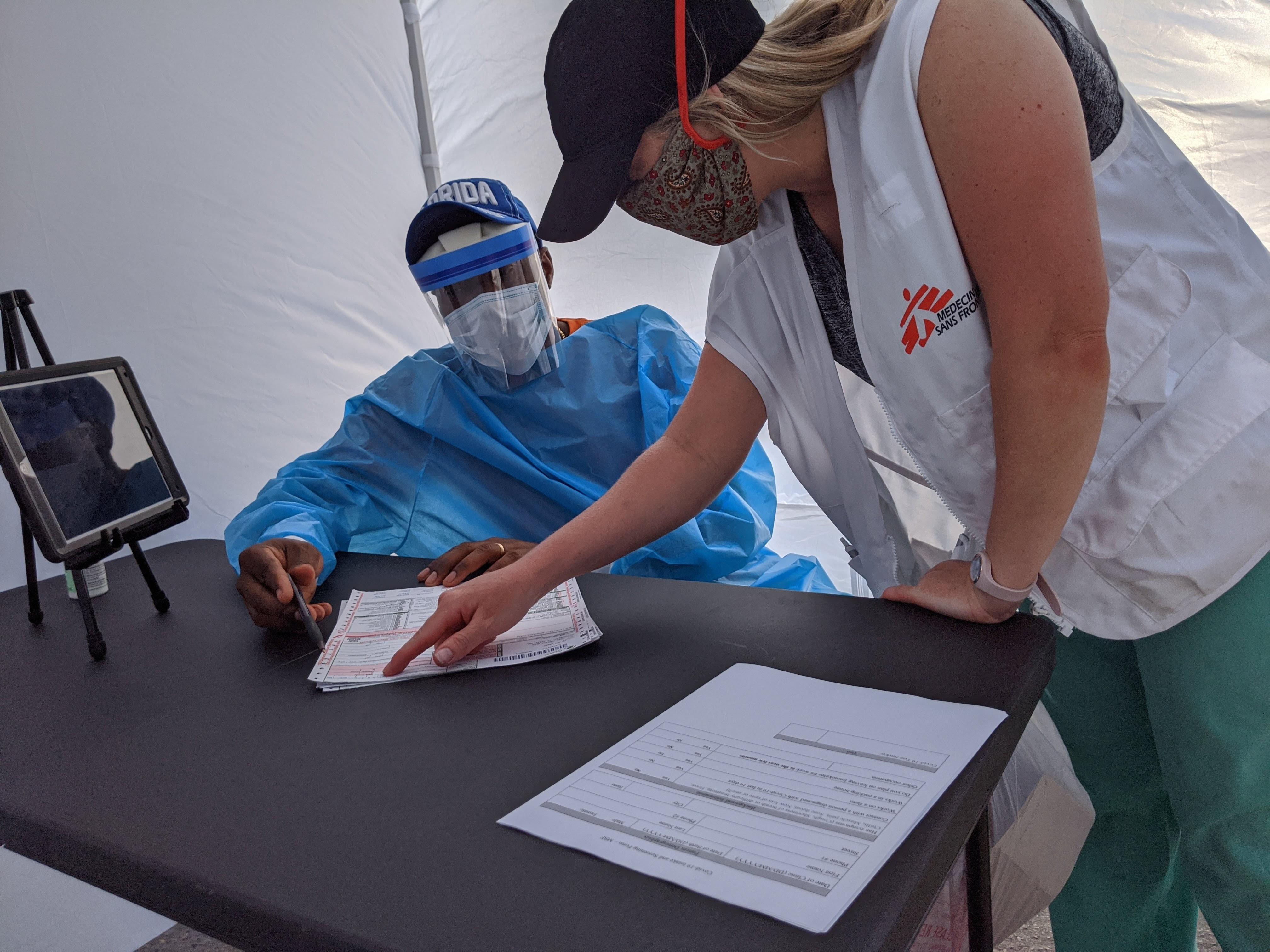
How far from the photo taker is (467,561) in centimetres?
111

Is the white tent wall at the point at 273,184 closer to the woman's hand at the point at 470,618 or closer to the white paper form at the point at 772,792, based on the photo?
the woman's hand at the point at 470,618

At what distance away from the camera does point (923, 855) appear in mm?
434

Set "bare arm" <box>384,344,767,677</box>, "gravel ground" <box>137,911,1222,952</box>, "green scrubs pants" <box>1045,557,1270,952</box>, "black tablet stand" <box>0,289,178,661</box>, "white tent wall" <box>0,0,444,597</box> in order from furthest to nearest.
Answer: "white tent wall" <box>0,0,444,597</box> → "gravel ground" <box>137,911,1222,952</box> → "black tablet stand" <box>0,289,178,661</box> → "bare arm" <box>384,344,767,677</box> → "green scrubs pants" <box>1045,557,1270,952</box>

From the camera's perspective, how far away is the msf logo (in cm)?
67

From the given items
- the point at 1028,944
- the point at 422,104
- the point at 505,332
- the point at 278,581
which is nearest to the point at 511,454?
the point at 505,332

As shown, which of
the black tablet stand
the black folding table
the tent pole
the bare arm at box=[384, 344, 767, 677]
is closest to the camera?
the black folding table

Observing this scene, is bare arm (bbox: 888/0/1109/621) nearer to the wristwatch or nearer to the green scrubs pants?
the wristwatch

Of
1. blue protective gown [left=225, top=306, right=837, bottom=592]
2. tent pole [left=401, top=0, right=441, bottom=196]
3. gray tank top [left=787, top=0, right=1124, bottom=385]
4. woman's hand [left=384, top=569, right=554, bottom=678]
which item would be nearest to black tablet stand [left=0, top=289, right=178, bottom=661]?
blue protective gown [left=225, top=306, right=837, bottom=592]

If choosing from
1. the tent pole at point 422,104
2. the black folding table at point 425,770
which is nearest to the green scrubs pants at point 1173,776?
the black folding table at point 425,770

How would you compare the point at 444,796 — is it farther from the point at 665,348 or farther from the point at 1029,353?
the point at 665,348

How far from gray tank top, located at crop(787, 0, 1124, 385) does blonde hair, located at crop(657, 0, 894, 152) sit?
0.14 m

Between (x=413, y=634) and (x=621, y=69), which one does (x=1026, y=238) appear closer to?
(x=621, y=69)

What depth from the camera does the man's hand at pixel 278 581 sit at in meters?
0.96

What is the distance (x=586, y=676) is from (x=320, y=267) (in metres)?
1.58
